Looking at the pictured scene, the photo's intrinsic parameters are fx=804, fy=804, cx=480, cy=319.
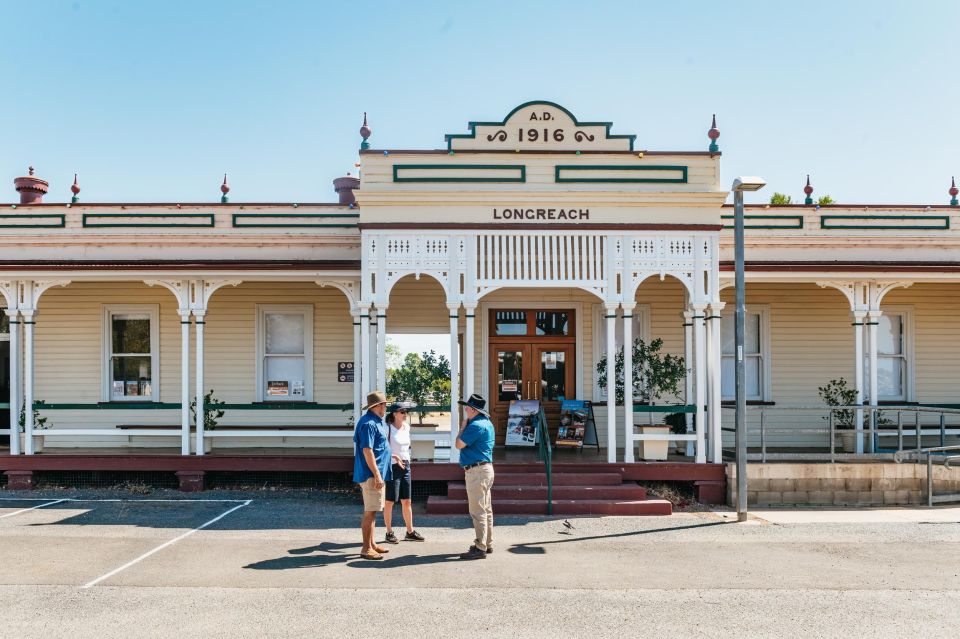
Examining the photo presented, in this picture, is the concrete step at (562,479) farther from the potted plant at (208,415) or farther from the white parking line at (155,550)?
the potted plant at (208,415)

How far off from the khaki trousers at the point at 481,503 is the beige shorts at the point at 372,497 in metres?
0.93

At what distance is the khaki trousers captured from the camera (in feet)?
27.3

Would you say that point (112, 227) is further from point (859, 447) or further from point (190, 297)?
point (859, 447)

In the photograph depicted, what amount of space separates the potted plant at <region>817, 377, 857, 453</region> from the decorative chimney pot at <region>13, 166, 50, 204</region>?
14.5 meters

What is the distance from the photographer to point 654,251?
1179cm

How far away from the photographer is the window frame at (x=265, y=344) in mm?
14344

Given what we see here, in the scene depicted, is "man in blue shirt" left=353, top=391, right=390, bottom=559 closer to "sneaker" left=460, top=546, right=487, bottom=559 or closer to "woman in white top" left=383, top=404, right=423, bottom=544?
"woman in white top" left=383, top=404, right=423, bottom=544

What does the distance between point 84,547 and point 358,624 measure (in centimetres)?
412

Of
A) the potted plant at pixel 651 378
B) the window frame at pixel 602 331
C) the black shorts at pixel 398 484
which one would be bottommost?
the black shorts at pixel 398 484

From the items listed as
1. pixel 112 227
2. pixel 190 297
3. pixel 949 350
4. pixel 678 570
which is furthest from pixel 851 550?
pixel 112 227

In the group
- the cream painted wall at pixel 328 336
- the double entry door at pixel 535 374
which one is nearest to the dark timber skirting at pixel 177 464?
the cream painted wall at pixel 328 336

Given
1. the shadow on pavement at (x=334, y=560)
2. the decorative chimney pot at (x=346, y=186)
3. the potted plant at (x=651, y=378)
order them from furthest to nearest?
1. the decorative chimney pot at (x=346, y=186)
2. the potted plant at (x=651, y=378)
3. the shadow on pavement at (x=334, y=560)

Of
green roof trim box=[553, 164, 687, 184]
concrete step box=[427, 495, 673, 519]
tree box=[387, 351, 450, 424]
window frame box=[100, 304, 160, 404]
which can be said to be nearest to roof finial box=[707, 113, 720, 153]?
green roof trim box=[553, 164, 687, 184]

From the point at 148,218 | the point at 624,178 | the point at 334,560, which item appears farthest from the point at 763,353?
the point at 148,218
